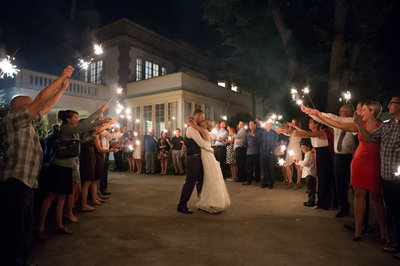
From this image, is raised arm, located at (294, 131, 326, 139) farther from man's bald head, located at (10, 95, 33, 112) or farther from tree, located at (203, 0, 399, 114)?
tree, located at (203, 0, 399, 114)

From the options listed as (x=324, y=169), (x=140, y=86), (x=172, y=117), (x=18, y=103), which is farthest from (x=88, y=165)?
(x=140, y=86)

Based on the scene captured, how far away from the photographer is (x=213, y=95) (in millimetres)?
20297

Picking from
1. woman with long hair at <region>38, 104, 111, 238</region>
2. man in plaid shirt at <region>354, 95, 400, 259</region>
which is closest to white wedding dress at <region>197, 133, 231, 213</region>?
woman with long hair at <region>38, 104, 111, 238</region>

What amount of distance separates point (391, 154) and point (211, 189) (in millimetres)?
3275

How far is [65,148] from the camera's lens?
169 inches

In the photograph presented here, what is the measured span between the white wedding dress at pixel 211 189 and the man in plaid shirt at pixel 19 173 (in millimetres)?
3431

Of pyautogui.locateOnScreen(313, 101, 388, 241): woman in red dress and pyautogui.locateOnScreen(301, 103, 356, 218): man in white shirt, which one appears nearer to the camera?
pyautogui.locateOnScreen(313, 101, 388, 241): woman in red dress

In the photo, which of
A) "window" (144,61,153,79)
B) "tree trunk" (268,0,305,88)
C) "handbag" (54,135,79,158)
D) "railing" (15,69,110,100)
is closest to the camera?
"handbag" (54,135,79,158)

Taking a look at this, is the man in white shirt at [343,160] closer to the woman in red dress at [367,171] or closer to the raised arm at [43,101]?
the woman in red dress at [367,171]

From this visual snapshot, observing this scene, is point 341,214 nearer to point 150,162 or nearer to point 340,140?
point 340,140

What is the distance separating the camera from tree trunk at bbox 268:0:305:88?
47.7ft

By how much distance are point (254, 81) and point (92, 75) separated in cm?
1269

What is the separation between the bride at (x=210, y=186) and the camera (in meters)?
5.58

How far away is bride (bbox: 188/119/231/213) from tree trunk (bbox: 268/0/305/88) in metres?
10.5
